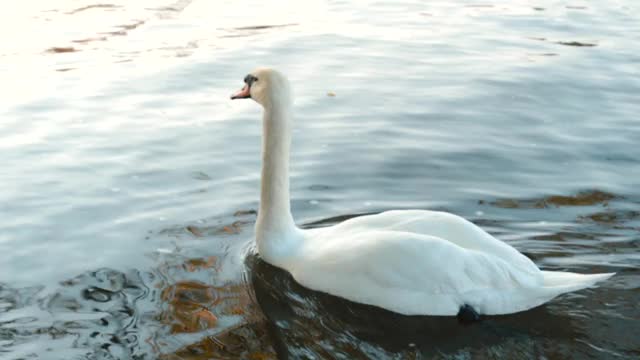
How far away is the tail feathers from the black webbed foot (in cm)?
48

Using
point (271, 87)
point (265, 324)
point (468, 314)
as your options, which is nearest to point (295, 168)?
point (271, 87)

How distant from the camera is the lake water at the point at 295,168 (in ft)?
18.7

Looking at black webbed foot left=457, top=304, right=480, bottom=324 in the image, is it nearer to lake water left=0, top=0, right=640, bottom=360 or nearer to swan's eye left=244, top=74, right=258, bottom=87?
lake water left=0, top=0, right=640, bottom=360

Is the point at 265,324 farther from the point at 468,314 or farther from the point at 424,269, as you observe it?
the point at 468,314

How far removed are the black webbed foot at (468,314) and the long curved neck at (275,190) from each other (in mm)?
1307

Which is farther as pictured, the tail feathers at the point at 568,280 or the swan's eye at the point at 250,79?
the swan's eye at the point at 250,79

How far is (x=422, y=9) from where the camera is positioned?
58.0 ft

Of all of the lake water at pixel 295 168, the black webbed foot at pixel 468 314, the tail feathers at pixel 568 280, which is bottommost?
the lake water at pixel 295 168

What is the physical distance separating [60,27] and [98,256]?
9285mm

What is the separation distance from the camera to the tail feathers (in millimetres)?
5652

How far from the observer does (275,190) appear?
6582 mm

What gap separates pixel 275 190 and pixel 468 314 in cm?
168

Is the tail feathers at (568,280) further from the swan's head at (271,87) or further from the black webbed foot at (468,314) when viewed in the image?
the swan's head at (271,87)

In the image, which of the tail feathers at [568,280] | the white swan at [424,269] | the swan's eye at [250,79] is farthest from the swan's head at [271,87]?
the tail feathers at [568,280]
